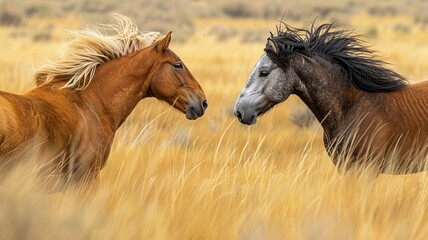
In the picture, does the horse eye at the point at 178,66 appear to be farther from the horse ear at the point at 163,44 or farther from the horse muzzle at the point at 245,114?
the horse muzzle at the point at 245,114

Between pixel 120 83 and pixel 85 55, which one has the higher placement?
pixel 85 55

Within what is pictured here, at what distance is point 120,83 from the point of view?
536 centimetres

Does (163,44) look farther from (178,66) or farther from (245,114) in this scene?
(245,114)

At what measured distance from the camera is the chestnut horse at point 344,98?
230 inches

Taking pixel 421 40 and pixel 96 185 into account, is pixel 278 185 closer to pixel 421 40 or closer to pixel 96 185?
pixel 96 185

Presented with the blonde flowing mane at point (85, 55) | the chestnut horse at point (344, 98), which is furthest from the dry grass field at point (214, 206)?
the blonde flowing mane at point (85, 55)

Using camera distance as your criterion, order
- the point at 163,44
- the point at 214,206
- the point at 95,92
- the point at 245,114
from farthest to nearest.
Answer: the point at 245,114 < the point at 163,44 < the point at 95,92 < the point at 214,206

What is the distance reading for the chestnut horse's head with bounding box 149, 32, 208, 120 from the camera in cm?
543

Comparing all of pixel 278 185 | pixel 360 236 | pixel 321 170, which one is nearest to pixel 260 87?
pixel 321 170

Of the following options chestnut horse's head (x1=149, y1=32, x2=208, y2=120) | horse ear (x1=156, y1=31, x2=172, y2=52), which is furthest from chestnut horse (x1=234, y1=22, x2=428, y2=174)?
horse ear (x1=156, y1=31, x2=172, y2=52)

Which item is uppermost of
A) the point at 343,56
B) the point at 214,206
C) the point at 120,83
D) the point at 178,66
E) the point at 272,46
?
the point at 343,56

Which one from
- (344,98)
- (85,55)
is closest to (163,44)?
(85,55)

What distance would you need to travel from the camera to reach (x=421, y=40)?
28109mm

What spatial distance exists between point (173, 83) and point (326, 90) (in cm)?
119
